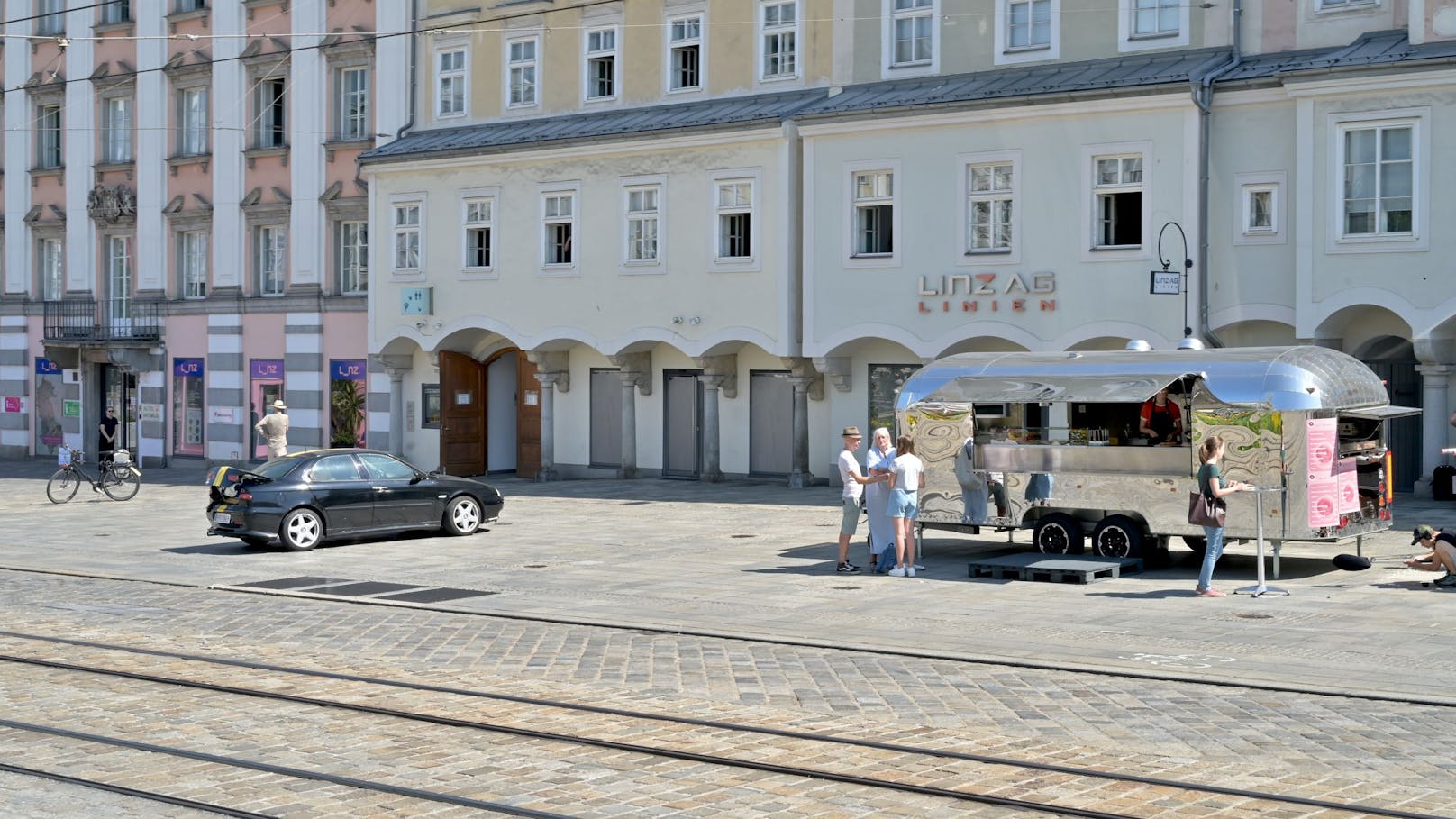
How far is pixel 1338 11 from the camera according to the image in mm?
28141

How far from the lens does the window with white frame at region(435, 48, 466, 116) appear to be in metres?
40.8

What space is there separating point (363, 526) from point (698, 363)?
11893mm

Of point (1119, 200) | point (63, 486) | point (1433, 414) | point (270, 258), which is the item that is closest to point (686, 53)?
point (1119, 200)

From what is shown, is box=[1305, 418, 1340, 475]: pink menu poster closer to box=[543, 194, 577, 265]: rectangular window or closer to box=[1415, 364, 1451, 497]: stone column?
box=[1415, 364, 1451, 497]: stone column

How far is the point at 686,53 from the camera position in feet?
121

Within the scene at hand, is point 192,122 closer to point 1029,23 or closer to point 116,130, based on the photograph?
point 116,130

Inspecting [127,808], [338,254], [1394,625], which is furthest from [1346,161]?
[338,254]

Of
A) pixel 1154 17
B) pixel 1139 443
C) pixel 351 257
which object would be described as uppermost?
pixel 1154 17

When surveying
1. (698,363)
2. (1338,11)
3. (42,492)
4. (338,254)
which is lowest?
(42,492)

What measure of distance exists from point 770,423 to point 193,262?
62.8 feet

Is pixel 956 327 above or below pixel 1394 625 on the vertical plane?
above

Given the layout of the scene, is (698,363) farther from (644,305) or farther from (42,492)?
(42,492)

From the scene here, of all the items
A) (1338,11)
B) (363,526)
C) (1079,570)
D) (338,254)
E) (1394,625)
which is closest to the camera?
(1394,625)

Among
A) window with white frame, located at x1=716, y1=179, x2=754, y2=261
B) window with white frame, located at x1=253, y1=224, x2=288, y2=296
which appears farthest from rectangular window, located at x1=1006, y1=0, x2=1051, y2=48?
window with white frame, located at x1=253, y1=224, x2=288, y2=296
